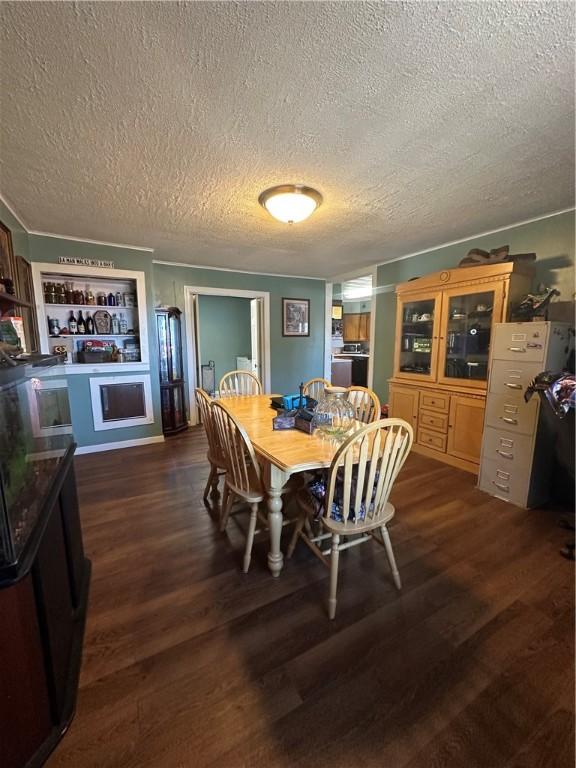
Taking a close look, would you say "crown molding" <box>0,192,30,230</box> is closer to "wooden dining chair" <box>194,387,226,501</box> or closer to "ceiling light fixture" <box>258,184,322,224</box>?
"ceiling light fixture" <box>258,184,322,224</box>

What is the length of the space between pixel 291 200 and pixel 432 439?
2704 mm

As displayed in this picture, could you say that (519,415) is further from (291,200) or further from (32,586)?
(32,586)

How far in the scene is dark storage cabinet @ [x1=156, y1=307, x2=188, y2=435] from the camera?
3984mm

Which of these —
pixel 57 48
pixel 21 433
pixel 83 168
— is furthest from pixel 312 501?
pixel 83 168

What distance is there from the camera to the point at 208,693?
1.15 metres

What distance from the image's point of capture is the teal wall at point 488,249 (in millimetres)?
2594

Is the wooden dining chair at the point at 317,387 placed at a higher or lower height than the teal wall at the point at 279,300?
lower

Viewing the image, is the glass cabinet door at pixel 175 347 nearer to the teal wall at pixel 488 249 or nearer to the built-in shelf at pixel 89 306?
the built-in shelf at pixel 89 306

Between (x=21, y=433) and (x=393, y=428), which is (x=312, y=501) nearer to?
(x=393, y=428)

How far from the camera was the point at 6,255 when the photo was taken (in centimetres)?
236

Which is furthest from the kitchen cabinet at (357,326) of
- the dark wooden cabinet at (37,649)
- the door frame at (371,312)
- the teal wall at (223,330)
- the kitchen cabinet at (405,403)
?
the dark wooden cabinet at (37,649)

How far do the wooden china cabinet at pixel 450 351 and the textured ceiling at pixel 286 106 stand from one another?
0.64 metres

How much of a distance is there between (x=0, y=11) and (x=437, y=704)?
9.14ft

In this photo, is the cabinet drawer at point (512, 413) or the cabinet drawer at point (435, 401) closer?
the cabinet drawer at point (512, 413)
